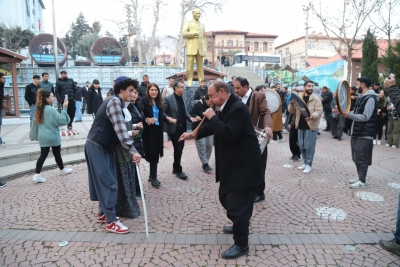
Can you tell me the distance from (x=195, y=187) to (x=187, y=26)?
6.56 meters

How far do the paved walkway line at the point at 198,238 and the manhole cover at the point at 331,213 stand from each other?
50cm

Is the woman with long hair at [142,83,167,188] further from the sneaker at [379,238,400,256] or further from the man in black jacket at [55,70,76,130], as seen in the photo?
the man in black jacket at [55,70,76,130]

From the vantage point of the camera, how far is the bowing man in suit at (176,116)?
232 inches

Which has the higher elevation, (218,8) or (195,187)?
(218,8)

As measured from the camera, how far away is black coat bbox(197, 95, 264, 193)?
118 inches

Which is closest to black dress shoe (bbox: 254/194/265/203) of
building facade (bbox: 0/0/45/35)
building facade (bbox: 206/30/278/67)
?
building facade (bbox: 0/0/45/35)

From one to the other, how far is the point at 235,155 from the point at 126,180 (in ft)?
5.82

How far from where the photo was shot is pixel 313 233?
12.5 feet

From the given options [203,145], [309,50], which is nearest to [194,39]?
[203,145]

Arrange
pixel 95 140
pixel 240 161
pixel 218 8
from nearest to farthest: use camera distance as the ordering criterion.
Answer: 1. pixel 240 161
2. pixel 95 140
3. pixel 218 8

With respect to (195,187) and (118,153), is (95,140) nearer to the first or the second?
(118,153)

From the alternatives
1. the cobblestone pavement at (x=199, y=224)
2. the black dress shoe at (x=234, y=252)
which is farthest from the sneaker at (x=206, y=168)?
the black dress shoe at (x=234, y=252)

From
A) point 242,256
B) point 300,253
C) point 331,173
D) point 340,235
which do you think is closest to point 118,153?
point 242,256

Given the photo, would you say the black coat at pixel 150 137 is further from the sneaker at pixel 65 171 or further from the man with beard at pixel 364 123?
the man with beard at pixel 364 123
